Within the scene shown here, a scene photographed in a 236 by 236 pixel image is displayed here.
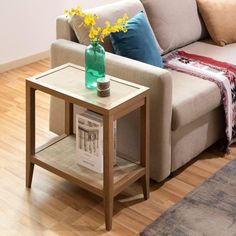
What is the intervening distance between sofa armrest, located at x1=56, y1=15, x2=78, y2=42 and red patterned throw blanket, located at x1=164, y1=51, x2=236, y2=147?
0.59 m

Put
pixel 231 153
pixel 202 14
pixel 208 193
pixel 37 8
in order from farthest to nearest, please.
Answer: pixel 37 8 < pixel 202 14 < pixel 231 153 < pixel 208 193

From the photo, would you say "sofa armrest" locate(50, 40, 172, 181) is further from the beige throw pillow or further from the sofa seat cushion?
the beige throw pillow

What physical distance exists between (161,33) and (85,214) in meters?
1.28

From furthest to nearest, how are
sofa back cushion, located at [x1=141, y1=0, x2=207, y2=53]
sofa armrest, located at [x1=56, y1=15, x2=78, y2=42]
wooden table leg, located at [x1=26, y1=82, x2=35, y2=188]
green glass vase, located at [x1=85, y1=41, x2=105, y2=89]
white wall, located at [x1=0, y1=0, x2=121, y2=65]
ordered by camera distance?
1. white wall, located at [x1=0, y1=0, x2=121, y2=65]
2. sofa back cushion, located at [x1=141, y1=0, x2=207, y2=53]
3. sofa armrest, located at [x1=56, y1=15, x2=78, y2=42]
4. wooden table leg, located at [x1=26, y1=82, x2=35, y2=188]
5. green glass vase, located at [x1=85, y1=41, x2=105, y2=89]

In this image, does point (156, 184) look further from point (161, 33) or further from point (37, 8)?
point (37, 8)

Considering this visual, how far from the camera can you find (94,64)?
2484mm

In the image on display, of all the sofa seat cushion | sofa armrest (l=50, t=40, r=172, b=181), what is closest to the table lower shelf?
sofa armrest (l=50, t=40, r=172, b=181)

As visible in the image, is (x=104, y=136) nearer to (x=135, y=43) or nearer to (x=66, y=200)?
(x=66, y=200)

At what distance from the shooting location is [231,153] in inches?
123

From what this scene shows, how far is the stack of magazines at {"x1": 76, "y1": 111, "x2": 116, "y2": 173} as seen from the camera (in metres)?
2.47

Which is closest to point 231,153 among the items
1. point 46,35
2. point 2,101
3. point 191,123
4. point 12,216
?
point 191,123

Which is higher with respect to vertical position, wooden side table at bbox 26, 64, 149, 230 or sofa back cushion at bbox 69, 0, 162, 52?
sofa back cushion at bbox 69, 0, 162, 52

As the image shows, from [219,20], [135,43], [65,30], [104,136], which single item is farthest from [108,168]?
[219,20]

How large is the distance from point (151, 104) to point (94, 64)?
1.16 feet
